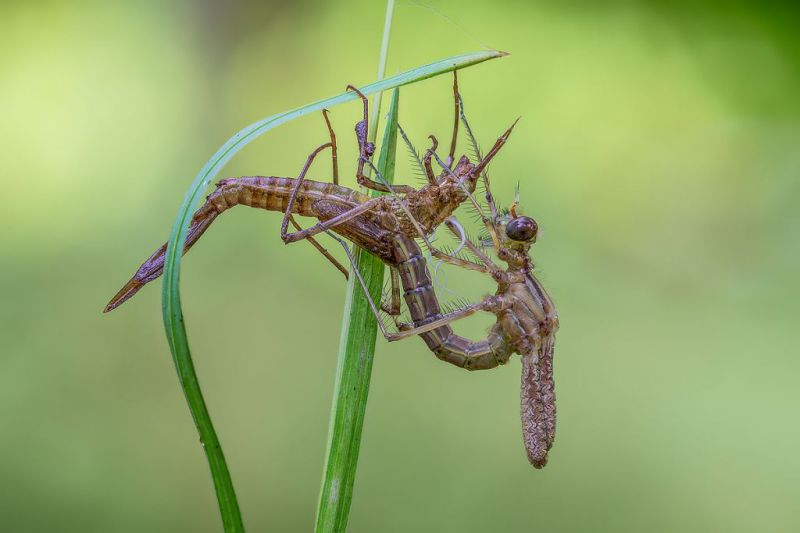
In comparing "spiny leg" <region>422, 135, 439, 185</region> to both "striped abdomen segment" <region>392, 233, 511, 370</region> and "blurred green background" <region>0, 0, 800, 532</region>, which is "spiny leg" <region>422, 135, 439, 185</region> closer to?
"striped abdomen segment" <region>392, 233, 511, 370</region>

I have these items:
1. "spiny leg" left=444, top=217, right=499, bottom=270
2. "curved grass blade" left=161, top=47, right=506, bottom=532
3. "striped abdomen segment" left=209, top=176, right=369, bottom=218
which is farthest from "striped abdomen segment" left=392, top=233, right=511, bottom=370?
"curved grass blade" left=161, top=47, right=506, bottom=532

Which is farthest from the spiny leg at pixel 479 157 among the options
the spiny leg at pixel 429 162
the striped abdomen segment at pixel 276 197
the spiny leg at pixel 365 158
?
the striped abdomen segment at pixel 276 197

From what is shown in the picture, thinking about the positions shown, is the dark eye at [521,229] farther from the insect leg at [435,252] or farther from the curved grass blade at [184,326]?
the curved grass blade at [184,326]

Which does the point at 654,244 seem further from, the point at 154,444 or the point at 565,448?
the point at 154,444

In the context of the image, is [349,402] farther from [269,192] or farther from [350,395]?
[269,192]

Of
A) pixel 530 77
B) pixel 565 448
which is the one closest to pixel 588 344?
pixel 565 448
